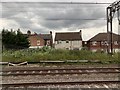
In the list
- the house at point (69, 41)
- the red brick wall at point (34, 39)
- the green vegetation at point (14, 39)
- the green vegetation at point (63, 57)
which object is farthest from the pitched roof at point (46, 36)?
the green vegetation at point (63, 57)

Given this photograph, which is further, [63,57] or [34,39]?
[34,39]

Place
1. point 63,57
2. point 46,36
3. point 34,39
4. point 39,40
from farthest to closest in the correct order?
point 46,36, point 39,40, point 34,39, point 63,57

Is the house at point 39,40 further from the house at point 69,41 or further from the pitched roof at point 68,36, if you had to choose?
the house at point 69,41

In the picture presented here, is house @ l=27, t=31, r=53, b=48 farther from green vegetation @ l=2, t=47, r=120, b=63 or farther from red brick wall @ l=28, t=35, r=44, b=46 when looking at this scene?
green vegetation @ l=2, t=47, r=120, b=63

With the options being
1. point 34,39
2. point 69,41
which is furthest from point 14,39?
point 69,41

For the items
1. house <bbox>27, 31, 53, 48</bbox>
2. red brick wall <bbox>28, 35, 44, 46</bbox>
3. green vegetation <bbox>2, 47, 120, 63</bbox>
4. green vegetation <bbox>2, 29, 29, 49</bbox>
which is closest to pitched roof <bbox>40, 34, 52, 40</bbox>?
house <bbox>27, 31, 53, 48</bbox>

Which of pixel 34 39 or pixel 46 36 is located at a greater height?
pixel 46 36

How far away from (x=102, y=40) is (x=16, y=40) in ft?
95.9

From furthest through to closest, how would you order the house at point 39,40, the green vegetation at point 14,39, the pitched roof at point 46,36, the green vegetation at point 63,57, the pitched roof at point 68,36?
the pitched roof at point 46,36, the house at point 39,40, the pitched roof at point 68,36, the green vegetation at point 14,39, the green vegetation at point 63,57

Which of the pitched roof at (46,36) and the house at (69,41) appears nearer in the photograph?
the house at (69,41)

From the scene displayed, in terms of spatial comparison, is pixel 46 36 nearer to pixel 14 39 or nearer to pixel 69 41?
pixel 69 41

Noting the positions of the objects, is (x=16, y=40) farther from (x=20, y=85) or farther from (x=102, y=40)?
(x=20, y=85)

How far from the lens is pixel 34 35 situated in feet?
260

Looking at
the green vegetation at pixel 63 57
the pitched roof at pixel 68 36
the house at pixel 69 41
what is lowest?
the green vegetation at pixel 63 57
